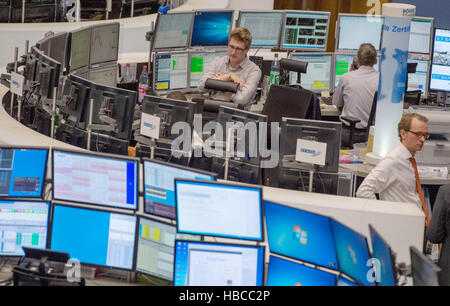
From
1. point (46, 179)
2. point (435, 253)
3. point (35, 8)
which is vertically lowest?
point (435, 253)

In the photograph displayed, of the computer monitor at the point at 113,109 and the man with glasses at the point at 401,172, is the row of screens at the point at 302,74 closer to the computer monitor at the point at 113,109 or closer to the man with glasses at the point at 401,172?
the computer monitor at the point at 113,109

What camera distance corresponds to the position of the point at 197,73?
7.56 metres

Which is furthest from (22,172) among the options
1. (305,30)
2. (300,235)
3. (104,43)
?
(305,30)

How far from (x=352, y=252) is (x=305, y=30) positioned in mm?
4992

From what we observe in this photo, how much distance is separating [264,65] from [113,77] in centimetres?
170

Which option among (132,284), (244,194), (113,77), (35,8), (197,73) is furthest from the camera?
(35,8)

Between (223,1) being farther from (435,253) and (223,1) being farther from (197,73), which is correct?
(435,253)

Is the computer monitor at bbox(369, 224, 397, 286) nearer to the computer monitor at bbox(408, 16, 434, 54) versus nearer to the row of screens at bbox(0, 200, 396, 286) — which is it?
the row of screens at bbox(0, 200, 396, 286)

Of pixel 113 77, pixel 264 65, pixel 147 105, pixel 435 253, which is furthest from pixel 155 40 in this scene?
pixel 435 253

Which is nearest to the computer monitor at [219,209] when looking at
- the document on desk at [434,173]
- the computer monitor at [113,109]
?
the computer monitor at [113,109]

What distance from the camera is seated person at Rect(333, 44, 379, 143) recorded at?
6.95 m

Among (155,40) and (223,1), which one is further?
(223,1)

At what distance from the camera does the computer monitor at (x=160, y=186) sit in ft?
12.1

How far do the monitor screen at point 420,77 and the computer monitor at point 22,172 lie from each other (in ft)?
16.0
